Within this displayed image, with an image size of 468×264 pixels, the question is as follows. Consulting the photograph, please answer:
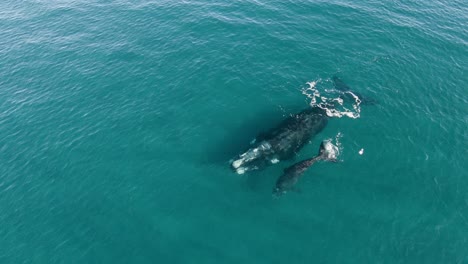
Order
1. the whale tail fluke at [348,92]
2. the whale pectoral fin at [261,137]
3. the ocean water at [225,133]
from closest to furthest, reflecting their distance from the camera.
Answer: the ocean water at [225,133], the whale pectoral fin at [261,137], the whale tail fluke at [348,92]

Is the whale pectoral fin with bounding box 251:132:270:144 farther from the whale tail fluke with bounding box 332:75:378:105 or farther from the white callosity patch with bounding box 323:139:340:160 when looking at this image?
the whale tail fluke with bounding box 332:75:378:105

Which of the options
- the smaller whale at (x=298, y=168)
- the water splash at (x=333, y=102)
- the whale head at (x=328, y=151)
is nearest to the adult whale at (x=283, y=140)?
the water splash at (x=333, y=102)

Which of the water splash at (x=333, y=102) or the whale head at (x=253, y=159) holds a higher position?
the water splash at (x=333, y=102)

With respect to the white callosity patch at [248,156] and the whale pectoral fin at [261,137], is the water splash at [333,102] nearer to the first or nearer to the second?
the whale pectoral fin at [261,137]

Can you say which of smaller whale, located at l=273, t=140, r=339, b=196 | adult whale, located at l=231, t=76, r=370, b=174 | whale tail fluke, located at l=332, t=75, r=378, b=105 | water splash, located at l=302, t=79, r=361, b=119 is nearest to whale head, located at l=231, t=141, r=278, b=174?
adult whale, located at l=231, t=76, r=370, b=174

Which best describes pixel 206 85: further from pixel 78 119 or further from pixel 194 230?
pixel 194 230

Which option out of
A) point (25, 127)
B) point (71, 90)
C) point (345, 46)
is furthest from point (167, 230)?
point (345, 46)
